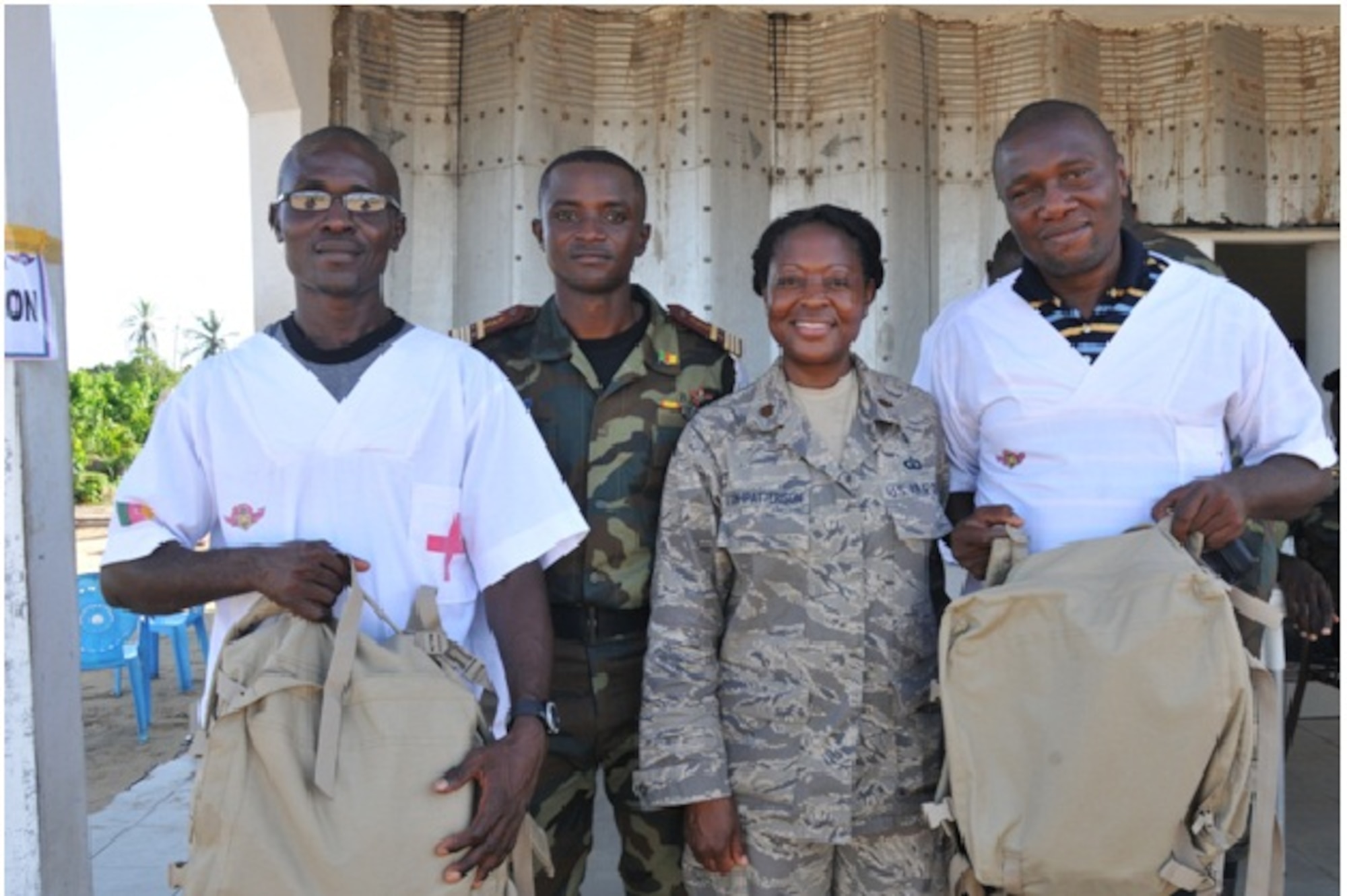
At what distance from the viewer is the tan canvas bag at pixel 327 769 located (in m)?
1.66

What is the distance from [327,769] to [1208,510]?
4.54 feet

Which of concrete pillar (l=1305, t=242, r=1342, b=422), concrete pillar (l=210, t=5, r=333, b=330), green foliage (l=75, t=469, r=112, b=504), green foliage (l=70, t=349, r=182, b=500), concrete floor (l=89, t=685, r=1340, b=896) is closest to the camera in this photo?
concrete floor (l=89, t=685, r=1340, b=896)

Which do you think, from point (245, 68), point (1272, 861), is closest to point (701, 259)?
point (245, 68)

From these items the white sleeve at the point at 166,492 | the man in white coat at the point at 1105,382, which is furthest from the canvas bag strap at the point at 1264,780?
the white sleeve at the point at 166,492

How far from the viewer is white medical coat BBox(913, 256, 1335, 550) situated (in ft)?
6.73

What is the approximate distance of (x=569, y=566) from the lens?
241 cm

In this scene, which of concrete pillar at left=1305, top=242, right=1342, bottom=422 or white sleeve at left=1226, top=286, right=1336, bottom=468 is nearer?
white sleeve at left=1226, top=286, right=1336, bottom=468

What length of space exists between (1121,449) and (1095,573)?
281 millimetres

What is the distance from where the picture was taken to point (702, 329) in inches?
101

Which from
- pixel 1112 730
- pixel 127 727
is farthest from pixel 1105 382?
pixel 127 727

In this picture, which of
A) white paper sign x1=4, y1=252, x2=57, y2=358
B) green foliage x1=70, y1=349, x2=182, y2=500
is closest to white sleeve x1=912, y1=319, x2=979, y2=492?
white paper sign x1=4, y1=252, x2=57, y2=358

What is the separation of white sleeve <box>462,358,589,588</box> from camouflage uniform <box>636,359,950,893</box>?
0.21 meters

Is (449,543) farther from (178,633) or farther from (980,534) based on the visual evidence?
(178,633)

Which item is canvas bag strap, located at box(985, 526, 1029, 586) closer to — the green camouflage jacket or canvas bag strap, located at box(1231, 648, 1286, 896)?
canvas bag strap, located at box(1231, 648, 1286, 896)
